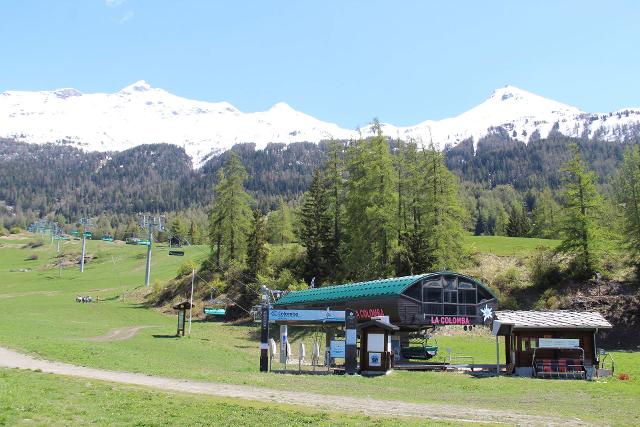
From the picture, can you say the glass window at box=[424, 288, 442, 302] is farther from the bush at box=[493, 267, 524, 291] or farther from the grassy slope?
the bush at box=[493, 267, 524, 291]

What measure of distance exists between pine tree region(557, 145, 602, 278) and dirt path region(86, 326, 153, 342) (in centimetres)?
3802

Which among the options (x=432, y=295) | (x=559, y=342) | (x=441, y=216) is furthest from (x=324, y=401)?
(x=441, y=216)

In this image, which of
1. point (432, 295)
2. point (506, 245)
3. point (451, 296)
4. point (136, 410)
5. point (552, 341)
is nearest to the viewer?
point (136, 410)

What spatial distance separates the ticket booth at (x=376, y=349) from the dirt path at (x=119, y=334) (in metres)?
22.0

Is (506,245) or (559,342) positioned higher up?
(506,245)

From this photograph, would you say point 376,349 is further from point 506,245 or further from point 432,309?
point 506,245

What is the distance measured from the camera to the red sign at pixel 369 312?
41.6 m

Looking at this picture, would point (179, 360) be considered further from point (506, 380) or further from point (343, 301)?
point (506, 380)

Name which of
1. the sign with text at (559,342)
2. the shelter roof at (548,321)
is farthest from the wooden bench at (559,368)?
the shelter roof at (548,321)

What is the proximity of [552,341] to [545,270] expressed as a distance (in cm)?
2624

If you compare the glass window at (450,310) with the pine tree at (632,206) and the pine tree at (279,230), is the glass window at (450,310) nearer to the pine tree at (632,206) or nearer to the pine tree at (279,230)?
the pine tree at (632,206)

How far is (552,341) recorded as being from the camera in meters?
33.3

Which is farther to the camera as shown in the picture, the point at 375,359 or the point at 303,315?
the point at 303,315

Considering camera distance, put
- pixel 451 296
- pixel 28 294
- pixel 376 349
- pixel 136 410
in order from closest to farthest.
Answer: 1. pixel 136 410
2. pixel 376 349
3. pixel 451 296
4. pixel 28 294
